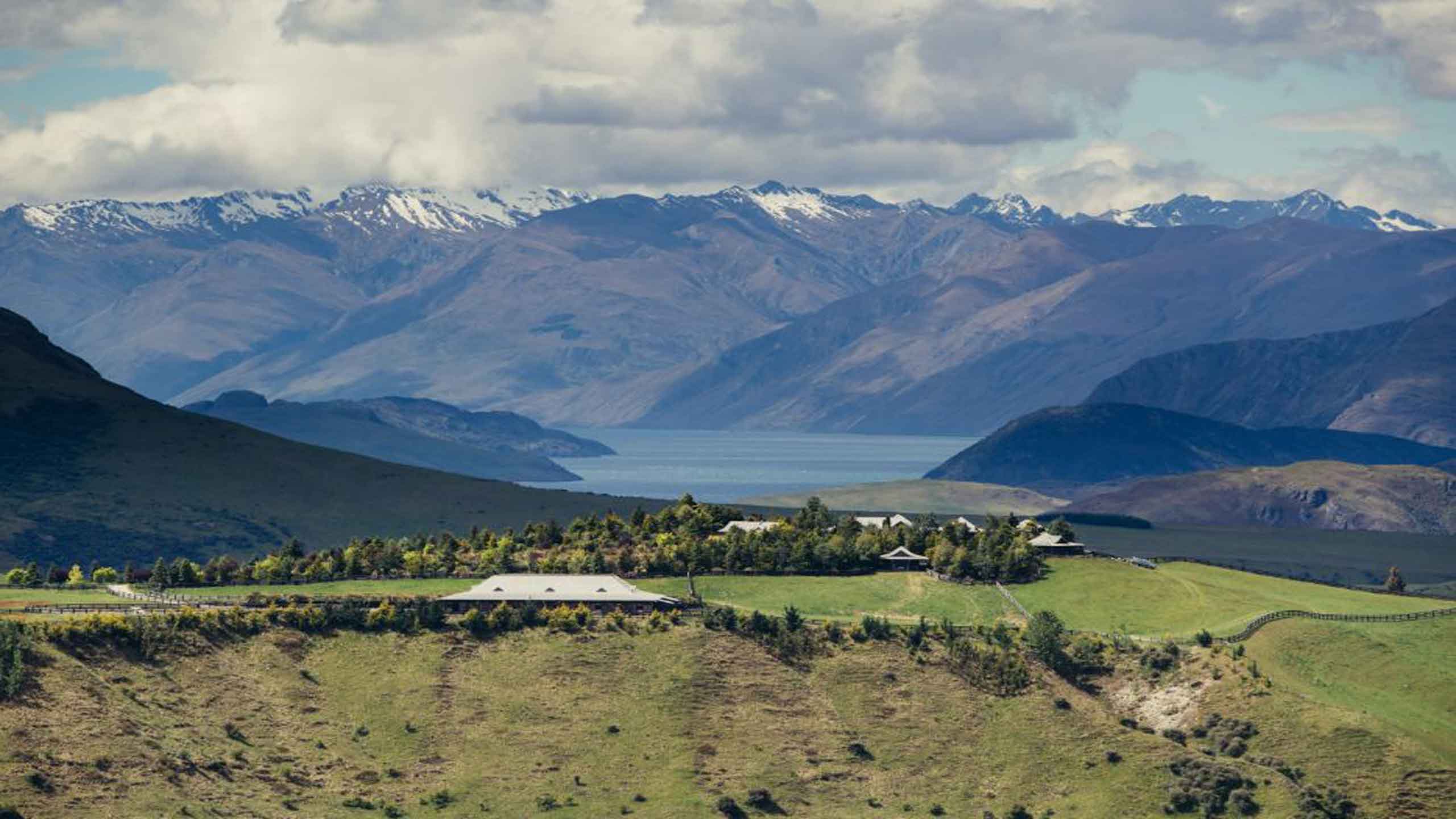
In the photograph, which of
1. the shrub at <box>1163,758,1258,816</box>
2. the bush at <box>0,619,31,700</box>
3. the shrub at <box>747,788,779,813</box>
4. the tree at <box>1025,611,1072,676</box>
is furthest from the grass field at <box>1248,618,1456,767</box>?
the bush at <box>0,619,31,700</box>

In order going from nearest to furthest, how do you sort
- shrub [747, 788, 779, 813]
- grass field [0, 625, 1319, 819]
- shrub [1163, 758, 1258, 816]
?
1. grass field [0, 625, 1319, 819]
2. shrub [747, 788, 779, 813]
3. shrub [1163, 758, 1258, 816]

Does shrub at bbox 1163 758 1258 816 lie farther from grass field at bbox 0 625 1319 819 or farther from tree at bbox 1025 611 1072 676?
tree at bbox 1025 611 1072 676

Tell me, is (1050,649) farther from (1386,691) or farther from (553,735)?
(553,735)

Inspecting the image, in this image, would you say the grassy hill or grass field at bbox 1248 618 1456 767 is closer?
the grassy hill

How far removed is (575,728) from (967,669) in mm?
33738

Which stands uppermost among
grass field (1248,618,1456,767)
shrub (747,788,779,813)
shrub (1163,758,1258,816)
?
grass field (1248,618,1456,767)

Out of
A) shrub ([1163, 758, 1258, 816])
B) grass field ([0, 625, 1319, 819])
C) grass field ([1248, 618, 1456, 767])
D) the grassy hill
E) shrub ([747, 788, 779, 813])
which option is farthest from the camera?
grass field ([1248, 618, 1456, 767])

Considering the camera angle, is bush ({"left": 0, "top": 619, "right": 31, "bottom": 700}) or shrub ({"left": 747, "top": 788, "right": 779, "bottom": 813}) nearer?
bush ({"left": 0, "top": 619, "right": 31, "bottom": 700})

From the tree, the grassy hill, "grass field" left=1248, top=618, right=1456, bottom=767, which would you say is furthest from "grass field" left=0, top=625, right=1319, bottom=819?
"grass field" left=1248, top=618, right=1456, bottom=767

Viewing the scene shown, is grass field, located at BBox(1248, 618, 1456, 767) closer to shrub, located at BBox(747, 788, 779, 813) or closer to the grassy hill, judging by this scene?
the grassy hill

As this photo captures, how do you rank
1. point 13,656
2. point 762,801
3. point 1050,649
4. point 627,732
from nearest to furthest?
point 13,656 < point 762,801 < point 627,732 < point 1050,649

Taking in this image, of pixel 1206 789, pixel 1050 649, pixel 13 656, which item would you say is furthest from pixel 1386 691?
pixel 13 656

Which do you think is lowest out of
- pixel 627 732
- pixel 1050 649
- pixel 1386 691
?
pixel 627 732

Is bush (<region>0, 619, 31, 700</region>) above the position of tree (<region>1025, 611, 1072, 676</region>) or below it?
below
